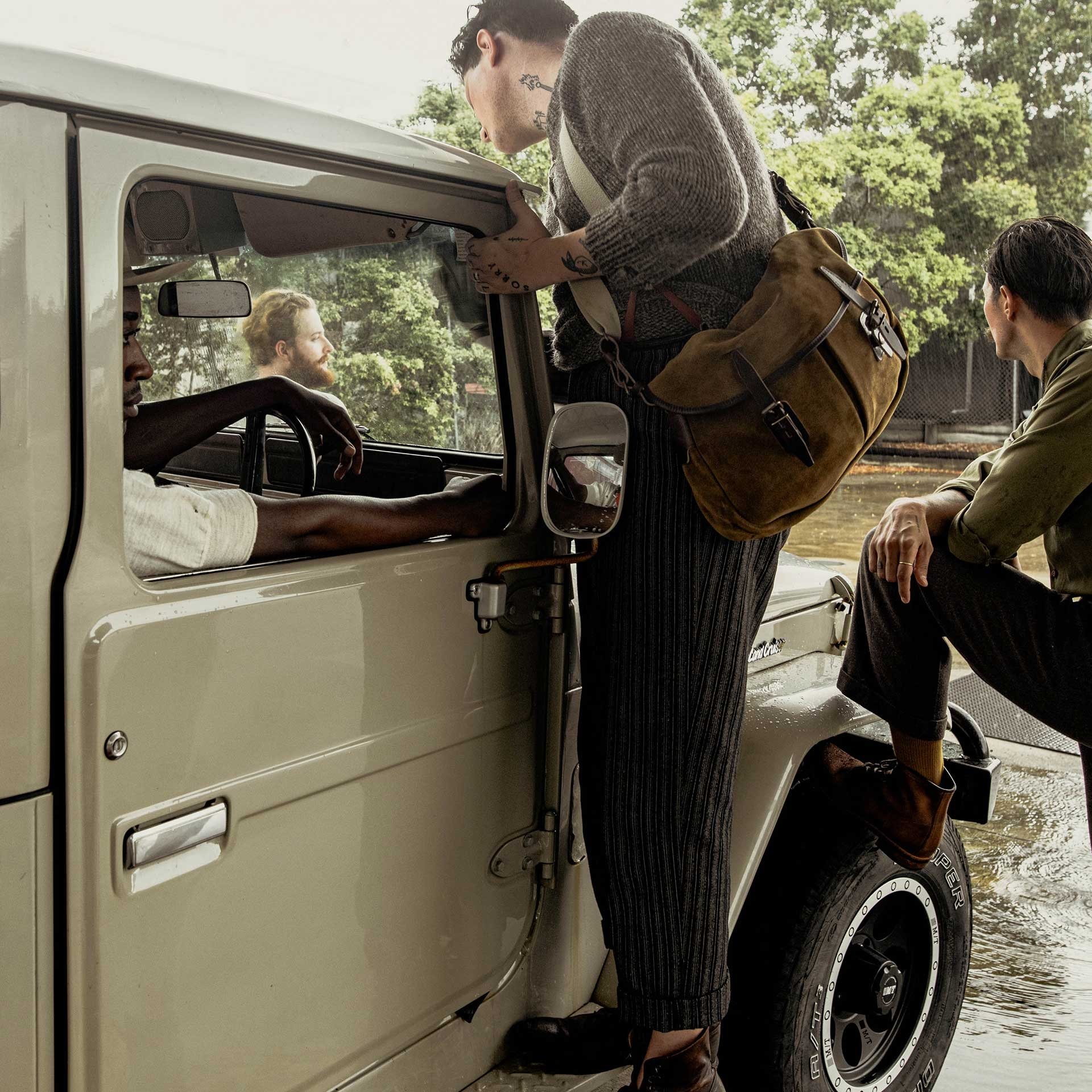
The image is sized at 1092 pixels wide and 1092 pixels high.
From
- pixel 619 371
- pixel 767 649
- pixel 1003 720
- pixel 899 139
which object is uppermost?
pixel 899 139

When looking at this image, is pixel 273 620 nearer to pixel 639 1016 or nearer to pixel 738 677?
pixel 738 677

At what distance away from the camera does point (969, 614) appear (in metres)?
2.48

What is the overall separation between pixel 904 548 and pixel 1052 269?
0.85 meters

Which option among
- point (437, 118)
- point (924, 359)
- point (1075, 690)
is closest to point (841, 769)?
point (1075, 690)

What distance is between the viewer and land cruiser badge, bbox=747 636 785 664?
2582 mm

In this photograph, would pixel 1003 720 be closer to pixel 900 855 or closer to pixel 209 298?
pixel 900 855

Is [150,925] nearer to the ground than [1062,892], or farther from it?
farther from it

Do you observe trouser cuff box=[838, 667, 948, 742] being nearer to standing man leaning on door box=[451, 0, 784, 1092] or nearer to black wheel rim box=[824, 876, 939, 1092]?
black wheel rim box=[824, 876, 939, 1092]

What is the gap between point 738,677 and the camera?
2.02 m

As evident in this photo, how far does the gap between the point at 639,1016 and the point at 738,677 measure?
0.60m

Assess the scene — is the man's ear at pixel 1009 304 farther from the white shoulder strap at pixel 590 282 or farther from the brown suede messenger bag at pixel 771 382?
the white shoulder strap at pixel 590 282

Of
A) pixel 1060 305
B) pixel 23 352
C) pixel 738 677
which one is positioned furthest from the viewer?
pixel 1060 305

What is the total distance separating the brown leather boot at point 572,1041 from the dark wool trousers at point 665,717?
118 mm

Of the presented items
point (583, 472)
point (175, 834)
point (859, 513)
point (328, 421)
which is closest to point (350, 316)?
point (328, 421)
